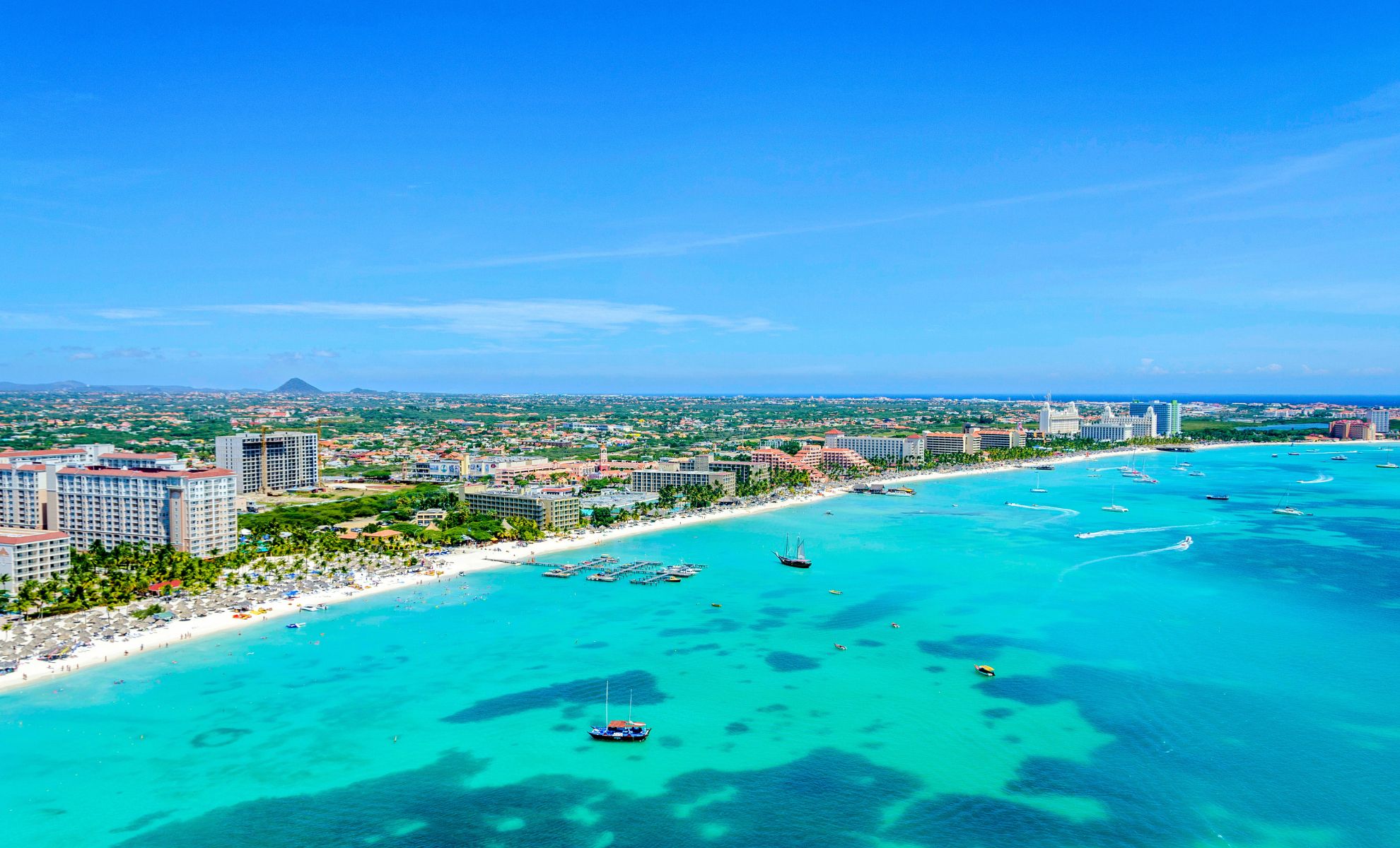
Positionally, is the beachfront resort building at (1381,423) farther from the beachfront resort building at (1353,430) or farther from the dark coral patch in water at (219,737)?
the dark coral patch in water at (219,737)

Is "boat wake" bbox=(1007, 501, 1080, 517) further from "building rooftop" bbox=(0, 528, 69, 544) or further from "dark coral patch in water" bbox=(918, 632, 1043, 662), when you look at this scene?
"building rooftop" bbox=(0, 528, 69, 544)

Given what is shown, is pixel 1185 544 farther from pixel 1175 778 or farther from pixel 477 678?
pixel 477 678

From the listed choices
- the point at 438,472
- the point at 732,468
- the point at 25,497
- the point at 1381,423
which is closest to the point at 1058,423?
the point at 1381,423

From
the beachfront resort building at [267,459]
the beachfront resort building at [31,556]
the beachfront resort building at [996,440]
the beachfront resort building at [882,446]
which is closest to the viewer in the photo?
the beachfront resort building at [31,556]

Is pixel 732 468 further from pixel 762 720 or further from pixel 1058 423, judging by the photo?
pixel 1058 423

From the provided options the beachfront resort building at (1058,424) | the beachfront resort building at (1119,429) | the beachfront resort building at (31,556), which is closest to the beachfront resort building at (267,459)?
the beachfront resort building at (31,556)

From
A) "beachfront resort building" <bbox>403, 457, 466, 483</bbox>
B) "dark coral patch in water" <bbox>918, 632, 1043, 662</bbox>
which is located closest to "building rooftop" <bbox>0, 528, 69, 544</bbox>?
"dark coral patch in water" <bbox>918, 632, 1043, 662</bbox>
